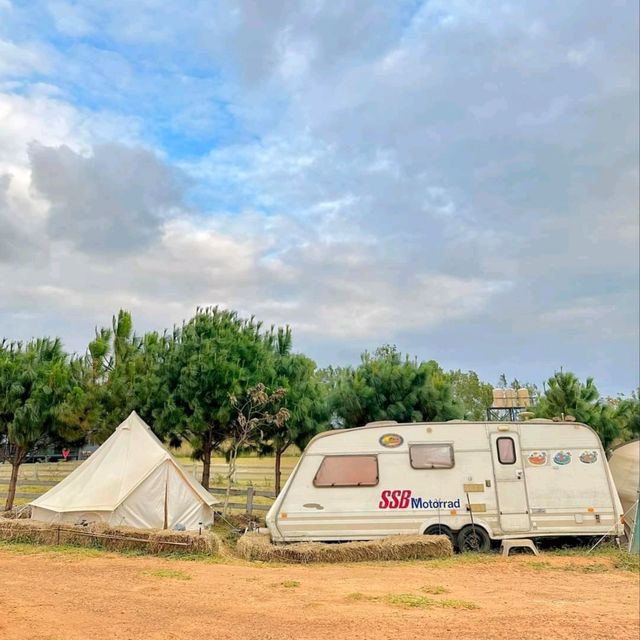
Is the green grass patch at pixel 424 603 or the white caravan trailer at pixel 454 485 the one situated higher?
the white caravan trailer at pixel 454 485

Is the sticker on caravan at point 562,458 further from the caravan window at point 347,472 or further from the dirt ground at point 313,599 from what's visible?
the caravan window at point 347,472

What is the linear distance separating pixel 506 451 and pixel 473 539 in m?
1.91

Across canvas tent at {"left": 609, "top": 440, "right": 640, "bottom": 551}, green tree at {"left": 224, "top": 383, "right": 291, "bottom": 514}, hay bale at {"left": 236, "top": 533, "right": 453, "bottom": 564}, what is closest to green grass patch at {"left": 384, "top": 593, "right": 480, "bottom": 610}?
hay bale at {"left": 236, "top": 533, "right": 453, "bottom": 564}

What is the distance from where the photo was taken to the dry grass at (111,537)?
35.3ft

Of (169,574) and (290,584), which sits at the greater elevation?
(169,574)

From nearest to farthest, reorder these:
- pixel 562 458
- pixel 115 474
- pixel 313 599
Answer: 1. pixel 313 599
2. pixel 562 458
3. pixel 115 474

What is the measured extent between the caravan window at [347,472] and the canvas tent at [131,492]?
402 centimetres

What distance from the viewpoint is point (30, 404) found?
17.4m

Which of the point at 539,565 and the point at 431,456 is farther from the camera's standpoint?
the point at 431,456

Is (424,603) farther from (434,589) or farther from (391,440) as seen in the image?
(391,440)

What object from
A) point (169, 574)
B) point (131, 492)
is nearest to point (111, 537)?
point (131, 492)

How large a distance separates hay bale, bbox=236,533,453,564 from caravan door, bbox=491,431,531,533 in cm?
155

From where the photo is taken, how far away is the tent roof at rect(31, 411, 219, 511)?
13227 millimetres

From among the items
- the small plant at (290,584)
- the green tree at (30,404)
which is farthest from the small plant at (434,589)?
the green tree at (30,404)
